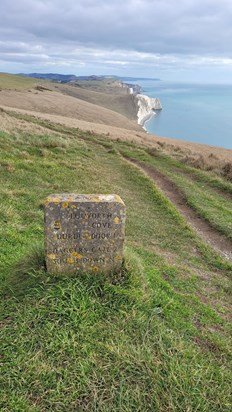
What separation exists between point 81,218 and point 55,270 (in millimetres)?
1084

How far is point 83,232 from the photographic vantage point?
6.05 meters

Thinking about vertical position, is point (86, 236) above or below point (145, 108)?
below

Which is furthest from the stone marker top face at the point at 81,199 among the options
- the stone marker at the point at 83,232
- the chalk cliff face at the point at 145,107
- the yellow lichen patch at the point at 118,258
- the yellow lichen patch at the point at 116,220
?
the chalk cliff face at the point at 145,107

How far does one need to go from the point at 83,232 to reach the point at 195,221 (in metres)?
8.98

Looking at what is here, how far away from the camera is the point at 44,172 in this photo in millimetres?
16219

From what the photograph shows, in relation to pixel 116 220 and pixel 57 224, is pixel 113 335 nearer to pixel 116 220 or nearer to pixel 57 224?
pixel 116 220

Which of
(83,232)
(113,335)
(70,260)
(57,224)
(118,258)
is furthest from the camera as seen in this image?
(118,258)

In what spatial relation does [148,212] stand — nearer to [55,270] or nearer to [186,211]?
[186,211]

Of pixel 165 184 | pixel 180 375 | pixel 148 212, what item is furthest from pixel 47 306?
pixel 165 184

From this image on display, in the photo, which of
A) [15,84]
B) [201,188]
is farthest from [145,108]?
[201,188]

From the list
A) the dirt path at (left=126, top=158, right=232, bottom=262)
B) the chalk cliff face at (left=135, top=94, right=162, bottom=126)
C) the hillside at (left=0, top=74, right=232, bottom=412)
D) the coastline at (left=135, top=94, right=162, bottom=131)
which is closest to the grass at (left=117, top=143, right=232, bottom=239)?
the dirt path at (left=126, top=158, right=232, bottom=262)

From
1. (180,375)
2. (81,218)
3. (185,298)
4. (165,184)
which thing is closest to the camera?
(180,375)

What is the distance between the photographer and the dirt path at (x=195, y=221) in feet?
38.2

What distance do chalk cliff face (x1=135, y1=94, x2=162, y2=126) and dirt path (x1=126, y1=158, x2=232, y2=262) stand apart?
118 meters
